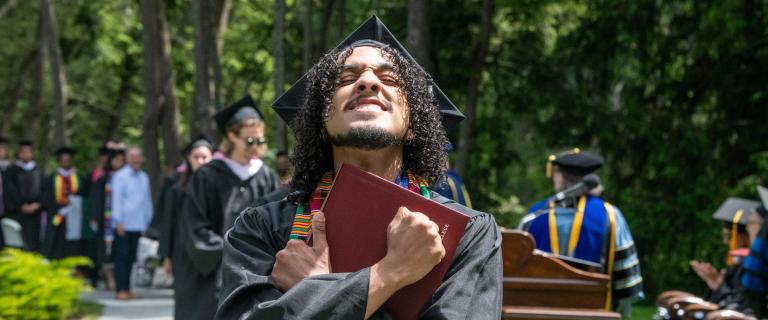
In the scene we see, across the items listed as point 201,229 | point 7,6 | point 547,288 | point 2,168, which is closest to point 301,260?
point 547,288

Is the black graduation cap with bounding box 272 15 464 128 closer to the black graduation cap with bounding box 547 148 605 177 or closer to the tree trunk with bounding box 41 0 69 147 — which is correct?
the black graduation cap with bounding box 547 148 605 177

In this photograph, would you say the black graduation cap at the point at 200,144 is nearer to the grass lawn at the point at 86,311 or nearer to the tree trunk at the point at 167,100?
the grass lawn at the point at 86,311

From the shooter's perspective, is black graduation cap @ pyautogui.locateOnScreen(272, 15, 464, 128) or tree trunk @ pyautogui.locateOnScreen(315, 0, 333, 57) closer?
black graduation cap @ pyautogui.locateOnScreen(272, 15, 464, 128)

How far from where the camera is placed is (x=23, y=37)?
3188 centimetres

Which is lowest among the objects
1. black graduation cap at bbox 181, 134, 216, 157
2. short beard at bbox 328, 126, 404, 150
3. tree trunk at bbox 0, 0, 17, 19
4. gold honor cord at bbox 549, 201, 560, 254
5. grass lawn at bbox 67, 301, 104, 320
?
grass lawn at bbox 67, 301, 104, 320

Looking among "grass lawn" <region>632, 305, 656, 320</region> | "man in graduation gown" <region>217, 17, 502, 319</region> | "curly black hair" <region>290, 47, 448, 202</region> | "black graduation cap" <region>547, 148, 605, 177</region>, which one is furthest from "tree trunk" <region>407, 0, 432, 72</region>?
"curly black hair" <region>290, 47, 448, 202</region>

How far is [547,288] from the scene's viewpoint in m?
7.44

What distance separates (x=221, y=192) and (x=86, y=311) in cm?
565

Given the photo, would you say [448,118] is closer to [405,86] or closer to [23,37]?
[405,86]

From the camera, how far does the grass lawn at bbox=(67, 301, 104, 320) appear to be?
1216 cm

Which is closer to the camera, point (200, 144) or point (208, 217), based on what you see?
point (208, 217)

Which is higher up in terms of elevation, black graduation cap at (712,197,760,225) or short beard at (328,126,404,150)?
short beard at (328,126,404,150)

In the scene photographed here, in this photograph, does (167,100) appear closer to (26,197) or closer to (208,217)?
(26,197)

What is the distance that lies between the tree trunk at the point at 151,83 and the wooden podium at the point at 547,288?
10.8 metres
